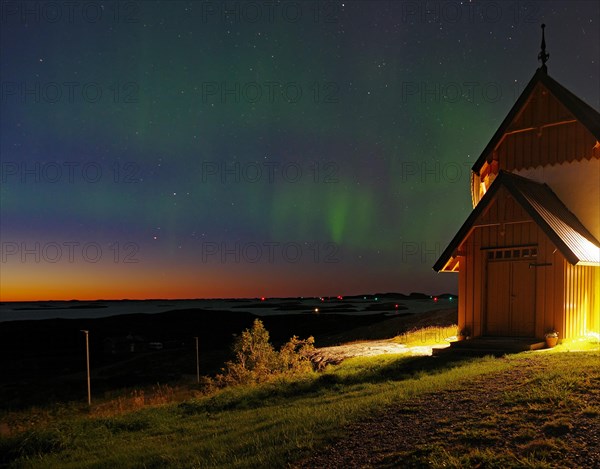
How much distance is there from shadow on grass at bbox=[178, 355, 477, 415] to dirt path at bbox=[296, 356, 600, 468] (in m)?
4.42

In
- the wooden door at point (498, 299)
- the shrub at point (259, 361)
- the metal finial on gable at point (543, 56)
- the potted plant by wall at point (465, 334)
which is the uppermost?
the metal finial on gable at point (543, 56)

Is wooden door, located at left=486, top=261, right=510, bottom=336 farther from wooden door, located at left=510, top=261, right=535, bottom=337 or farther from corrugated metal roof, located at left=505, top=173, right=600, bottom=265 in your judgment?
corrugated metal roof, located at left=505, top=173, right=600, bottom=265

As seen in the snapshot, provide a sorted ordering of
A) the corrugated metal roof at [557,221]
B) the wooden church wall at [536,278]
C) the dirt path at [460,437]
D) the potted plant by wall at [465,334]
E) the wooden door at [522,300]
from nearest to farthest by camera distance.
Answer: the dirt path at [460,437]
the corrugated metal roof at [557,221]
the wooden church wall at [536,278]
the wooden door at [522,300]
the potted plant by wall at [465,334]

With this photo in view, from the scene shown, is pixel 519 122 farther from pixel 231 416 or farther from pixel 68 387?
pixel 68 387

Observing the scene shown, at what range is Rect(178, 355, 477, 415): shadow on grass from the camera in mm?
12727

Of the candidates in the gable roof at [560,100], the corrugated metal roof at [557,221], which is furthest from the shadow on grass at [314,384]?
the gable roof at [560,100]

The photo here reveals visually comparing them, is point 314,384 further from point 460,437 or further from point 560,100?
point 560,100

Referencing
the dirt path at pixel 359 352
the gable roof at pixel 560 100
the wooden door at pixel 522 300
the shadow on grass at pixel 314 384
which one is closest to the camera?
the shadow on grass at pixel 314 384

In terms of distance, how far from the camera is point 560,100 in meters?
17.8

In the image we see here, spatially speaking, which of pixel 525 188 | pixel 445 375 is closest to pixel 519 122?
pixel 525 188

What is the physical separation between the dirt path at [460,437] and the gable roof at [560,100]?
1212 centimetres

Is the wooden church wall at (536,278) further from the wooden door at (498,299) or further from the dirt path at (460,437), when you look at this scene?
the dirt path at (460,437)

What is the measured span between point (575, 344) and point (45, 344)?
6408 cm

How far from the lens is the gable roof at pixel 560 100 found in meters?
17.2
